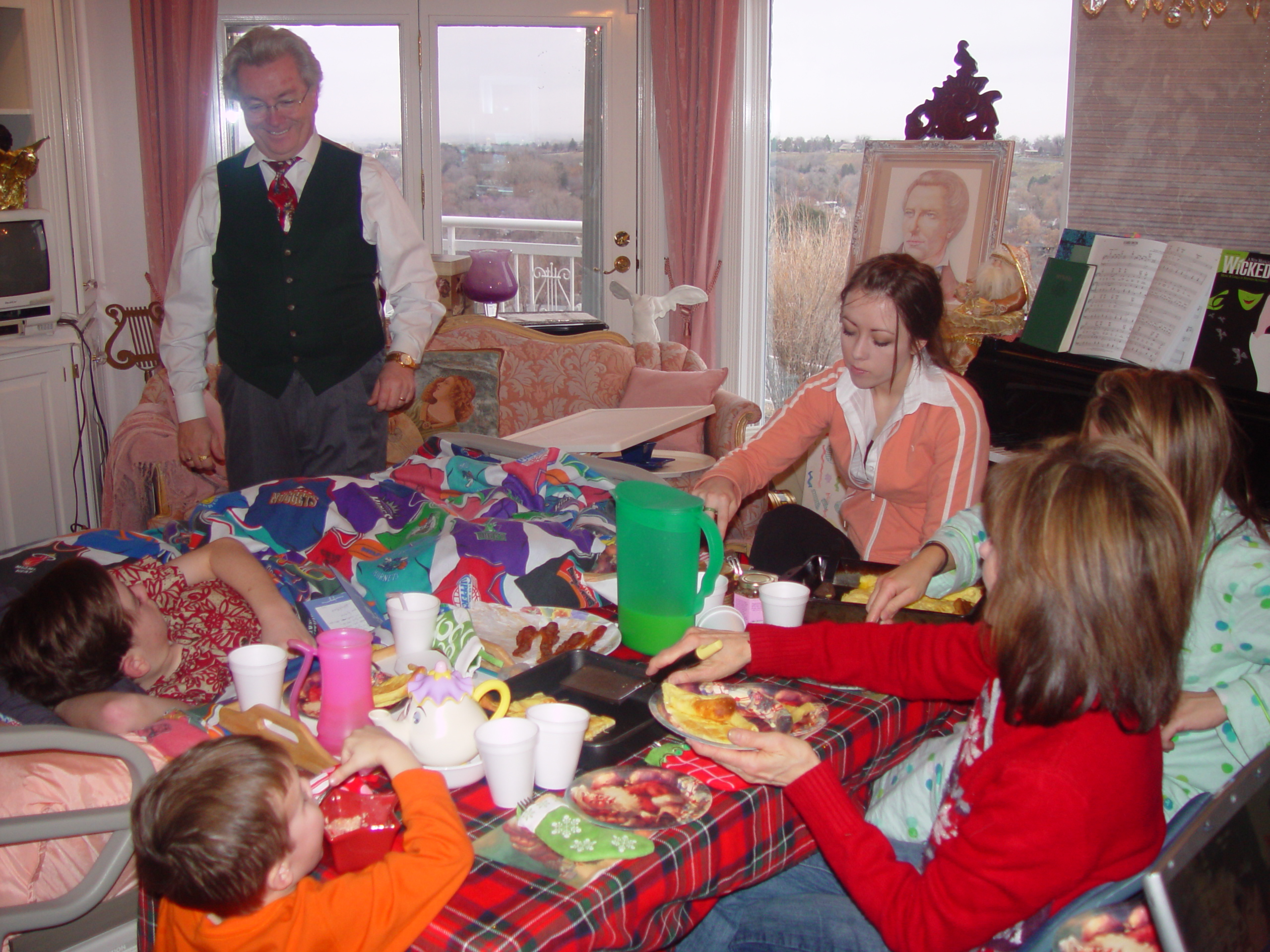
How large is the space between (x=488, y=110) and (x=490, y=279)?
837 millimetres

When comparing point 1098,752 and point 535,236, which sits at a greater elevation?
point 535,236

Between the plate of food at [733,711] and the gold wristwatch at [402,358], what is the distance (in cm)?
143

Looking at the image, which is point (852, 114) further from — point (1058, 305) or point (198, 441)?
point (198, 441)

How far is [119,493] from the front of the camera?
3.39 m

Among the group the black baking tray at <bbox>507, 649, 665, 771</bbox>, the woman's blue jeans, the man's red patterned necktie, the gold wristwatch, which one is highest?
the man's red patterned necktie

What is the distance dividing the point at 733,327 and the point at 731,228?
45 centimetres

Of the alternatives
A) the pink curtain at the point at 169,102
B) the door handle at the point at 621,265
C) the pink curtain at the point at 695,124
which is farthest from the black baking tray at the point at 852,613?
the pink curtain at the point at 169,102

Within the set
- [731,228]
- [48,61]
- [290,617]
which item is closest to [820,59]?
[731,228]

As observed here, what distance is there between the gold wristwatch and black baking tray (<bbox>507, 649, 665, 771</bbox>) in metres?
1.30

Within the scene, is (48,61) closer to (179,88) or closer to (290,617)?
(179,88)

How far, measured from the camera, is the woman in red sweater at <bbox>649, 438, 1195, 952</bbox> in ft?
3.20

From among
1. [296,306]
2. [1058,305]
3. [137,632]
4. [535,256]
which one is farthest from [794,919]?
[535,256]

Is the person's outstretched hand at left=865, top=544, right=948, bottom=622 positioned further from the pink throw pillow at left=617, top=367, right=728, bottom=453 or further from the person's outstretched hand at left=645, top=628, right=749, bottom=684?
the pink throw pillow at left=617, top=367, right=728, bottom=453

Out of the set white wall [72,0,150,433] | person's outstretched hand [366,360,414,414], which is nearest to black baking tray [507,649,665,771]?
person's outstretched hand [366,360,414,414]
